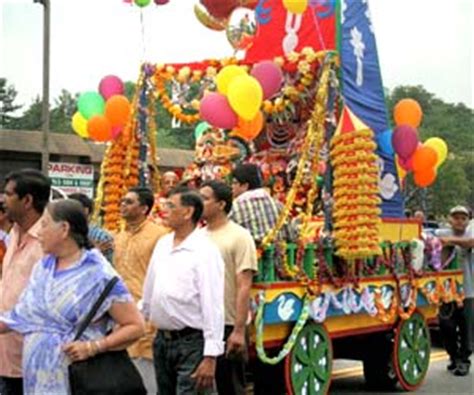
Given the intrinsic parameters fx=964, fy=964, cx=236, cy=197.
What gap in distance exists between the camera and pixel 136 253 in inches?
249

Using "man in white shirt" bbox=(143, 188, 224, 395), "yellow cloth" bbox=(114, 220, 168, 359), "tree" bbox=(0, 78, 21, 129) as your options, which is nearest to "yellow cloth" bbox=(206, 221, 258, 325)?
"yellow cloth" bbox=(114, 220, 168, 359)

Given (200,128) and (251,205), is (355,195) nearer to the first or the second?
(251,205)

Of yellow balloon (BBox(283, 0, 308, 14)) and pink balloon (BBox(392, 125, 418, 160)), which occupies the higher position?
yellow balloon (BBox(283, 0, 308, 14))

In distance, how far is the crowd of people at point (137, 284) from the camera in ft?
12.8

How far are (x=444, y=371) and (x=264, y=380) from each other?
9.91ft

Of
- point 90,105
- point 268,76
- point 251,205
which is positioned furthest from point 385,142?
point 90,105

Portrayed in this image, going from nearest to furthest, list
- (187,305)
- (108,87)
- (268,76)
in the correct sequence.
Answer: (187,305) → (268,76) → (108,87)

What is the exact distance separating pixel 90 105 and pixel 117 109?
10.8 inches

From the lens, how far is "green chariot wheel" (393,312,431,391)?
8.32 m

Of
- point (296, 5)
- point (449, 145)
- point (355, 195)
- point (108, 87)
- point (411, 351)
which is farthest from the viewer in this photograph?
point (449, 145)

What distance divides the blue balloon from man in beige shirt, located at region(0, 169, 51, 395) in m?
4.72

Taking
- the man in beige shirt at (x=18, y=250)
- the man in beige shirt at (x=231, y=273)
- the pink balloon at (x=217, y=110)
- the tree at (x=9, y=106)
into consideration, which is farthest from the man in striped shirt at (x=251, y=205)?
the tree at (x=9, y=106)

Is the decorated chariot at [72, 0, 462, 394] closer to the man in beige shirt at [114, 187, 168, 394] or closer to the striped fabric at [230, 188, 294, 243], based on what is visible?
the striped fabric at [230, 188, 294, 243]

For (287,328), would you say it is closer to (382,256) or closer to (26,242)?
(382,256)
